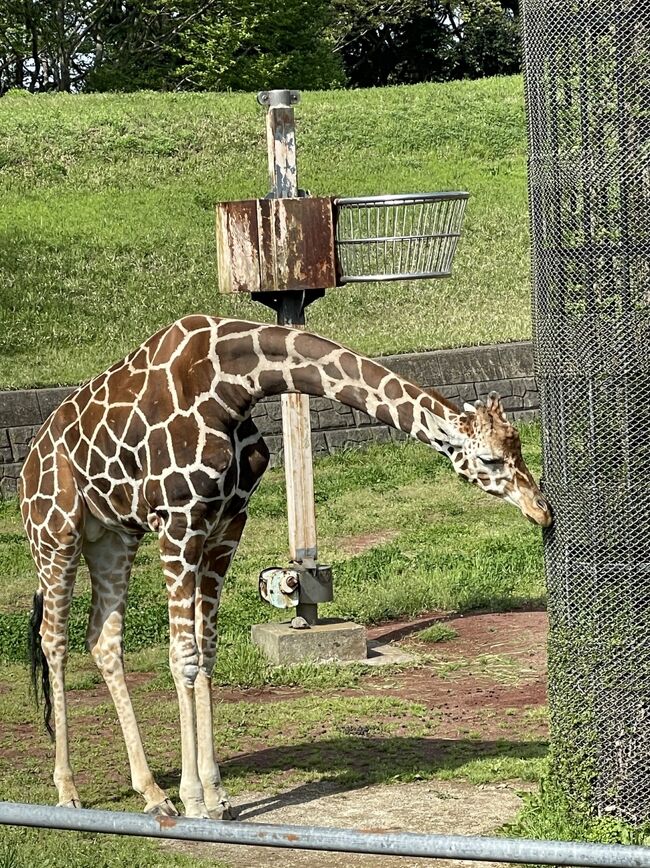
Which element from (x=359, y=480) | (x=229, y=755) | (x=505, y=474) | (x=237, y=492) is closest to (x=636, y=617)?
(x=505, y=474)

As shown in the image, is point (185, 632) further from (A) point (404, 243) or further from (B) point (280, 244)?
(A) point (404, 243)

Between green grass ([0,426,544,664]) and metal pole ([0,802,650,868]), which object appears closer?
metal pole ([0,802,650,868])

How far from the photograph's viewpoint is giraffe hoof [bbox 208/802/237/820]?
6469 millimetres

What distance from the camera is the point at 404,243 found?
8.77 m

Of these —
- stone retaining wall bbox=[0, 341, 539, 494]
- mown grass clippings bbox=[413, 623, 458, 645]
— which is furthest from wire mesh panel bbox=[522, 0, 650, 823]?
stone retaining wall bbox=[0, 341, 539, 494]

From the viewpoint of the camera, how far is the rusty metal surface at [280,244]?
8453mm

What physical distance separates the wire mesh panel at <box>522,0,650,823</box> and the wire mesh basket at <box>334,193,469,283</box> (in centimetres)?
260

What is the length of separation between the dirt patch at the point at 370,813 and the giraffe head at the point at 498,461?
132 centimetres

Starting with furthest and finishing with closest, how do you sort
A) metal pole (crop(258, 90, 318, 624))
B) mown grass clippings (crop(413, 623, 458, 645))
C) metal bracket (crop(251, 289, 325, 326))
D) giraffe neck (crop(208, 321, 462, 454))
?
mown grass clippings (crop(413, 623, 458, 645)) < metal pole (crop(258, 90, 318, 624)) < metal bracket (crop(251, 289, 325, 326)) < giraffe neck (crop(208, 321, 462, 454))

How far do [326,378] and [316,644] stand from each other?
328cm

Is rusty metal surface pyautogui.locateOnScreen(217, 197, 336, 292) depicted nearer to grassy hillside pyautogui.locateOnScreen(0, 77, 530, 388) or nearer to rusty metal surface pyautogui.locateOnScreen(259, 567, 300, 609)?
rusty metal surface pyautogui.locateOnScreen(259, 567, 300, 609)

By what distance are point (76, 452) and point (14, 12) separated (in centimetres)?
3568

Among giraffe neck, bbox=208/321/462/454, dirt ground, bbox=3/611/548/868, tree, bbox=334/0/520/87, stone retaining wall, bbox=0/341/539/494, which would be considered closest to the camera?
giraffe neck, bbox=208/321/462/454

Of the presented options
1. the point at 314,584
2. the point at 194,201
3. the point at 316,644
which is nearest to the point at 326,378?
the point at 314,584
